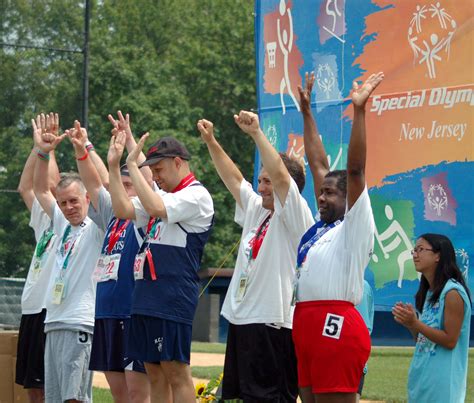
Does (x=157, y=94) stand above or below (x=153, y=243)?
above

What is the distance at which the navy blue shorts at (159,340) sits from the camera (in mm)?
6867

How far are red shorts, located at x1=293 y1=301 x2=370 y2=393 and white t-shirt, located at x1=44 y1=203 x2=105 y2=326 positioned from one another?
8.07 feet

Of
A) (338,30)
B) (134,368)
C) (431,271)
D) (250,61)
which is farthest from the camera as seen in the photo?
→ (250,61)

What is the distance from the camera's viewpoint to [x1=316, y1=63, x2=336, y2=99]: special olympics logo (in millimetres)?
8750

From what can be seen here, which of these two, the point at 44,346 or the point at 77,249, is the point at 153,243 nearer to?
the point at 77,249

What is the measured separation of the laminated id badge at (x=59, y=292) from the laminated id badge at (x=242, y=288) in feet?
5.58

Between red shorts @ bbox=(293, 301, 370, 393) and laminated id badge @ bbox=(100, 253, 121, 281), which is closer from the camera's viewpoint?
red shorts @ bbox=(293, 301, 370, 393)

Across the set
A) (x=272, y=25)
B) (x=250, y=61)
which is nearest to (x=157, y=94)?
(x=250, y=61)

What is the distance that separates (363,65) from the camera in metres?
8.45

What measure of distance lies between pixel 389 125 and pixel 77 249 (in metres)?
2.37

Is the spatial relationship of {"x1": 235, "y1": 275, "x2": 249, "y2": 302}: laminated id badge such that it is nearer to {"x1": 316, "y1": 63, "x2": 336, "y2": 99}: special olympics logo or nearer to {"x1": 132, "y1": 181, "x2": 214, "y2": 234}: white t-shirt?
{"x1": 132, "y1": 181, "x2": 214, "y2": 234}: white t-shirt

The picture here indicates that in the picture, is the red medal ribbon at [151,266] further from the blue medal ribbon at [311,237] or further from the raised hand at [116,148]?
the blue medal ribbon at [311,237]

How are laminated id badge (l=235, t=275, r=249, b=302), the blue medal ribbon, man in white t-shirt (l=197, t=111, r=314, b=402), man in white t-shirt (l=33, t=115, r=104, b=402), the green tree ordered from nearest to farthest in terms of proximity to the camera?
the blue medal ribbon < man in white t-shirt (l=197, t=111, r=314, b=402) < laminated id badge (l=235, t=275, r=249, b=302) < man in white t-shirt (l=33, t=115, r=104, b=402) < the green tree

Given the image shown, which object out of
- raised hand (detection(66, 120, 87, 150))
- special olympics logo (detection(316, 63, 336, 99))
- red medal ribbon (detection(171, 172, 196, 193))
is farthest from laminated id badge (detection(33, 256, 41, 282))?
special olympics logo (detection(316, 63, 336, 99))
